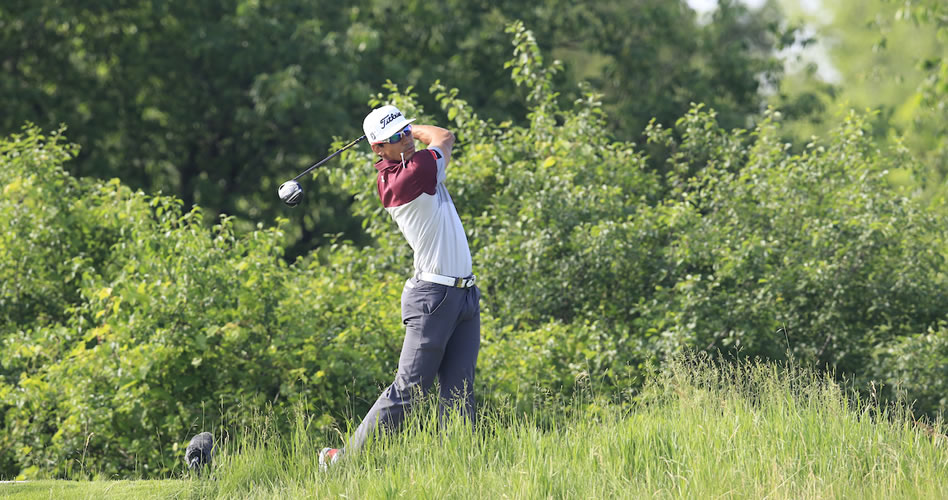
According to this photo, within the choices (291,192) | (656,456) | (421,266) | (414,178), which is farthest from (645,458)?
(291,192)

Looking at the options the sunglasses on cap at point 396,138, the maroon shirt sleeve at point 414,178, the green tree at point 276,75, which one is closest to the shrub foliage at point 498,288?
the maroon shirt sleeve at point 414,178

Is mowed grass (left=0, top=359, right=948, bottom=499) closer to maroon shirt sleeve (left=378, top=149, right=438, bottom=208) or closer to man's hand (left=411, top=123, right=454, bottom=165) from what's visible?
maroon shirt sleeve (left=378, top=149, right=438, bottom=208)

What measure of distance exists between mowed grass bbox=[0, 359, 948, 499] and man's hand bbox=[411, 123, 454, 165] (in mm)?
1428

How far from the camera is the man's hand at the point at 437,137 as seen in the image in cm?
550

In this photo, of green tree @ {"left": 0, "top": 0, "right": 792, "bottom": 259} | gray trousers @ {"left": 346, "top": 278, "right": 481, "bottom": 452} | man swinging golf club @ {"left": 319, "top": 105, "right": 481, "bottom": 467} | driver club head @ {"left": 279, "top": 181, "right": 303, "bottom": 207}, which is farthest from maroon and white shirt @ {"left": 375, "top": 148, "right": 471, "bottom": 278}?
green tree @ {"left": 0, "top": 0, "right": 792, "bottom": 259}

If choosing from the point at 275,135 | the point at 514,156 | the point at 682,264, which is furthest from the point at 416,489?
the point at 275,135

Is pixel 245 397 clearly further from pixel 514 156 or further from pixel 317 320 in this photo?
pixel 514 156

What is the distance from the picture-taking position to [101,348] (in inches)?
267

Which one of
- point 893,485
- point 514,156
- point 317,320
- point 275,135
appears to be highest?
point 275,135

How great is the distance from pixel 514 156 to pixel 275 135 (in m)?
7.81

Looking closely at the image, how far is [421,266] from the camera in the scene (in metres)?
5.50

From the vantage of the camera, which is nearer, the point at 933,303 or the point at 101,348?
the point at 101,348

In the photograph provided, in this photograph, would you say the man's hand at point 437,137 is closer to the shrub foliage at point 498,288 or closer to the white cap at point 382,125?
the white cap at point 382,125

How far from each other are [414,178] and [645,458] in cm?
184
